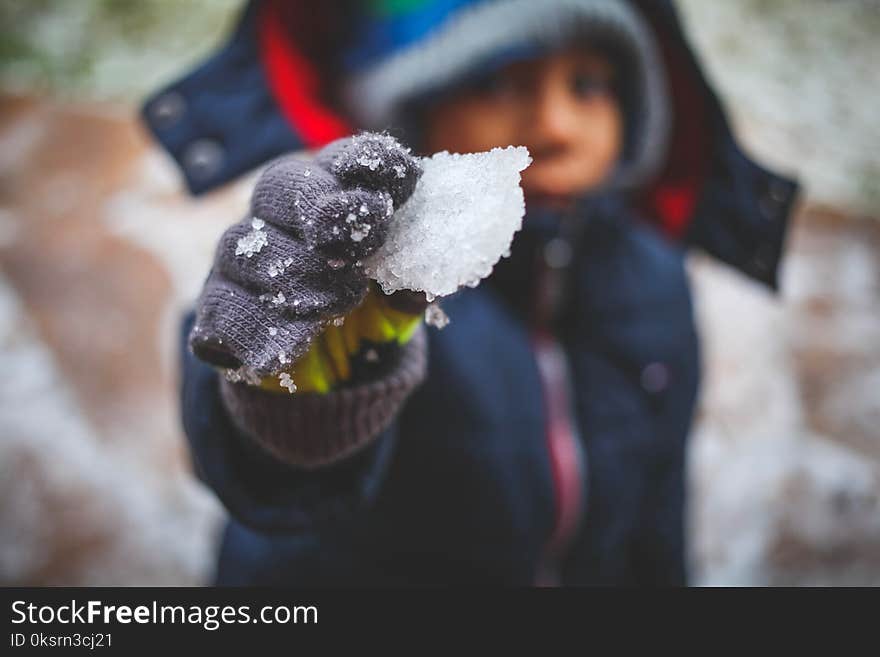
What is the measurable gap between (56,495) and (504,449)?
3.59 feet

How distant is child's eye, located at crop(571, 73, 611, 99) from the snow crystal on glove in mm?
559

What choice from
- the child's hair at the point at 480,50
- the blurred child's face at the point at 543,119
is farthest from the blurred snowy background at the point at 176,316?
the blurred child's face at the point at 543,119

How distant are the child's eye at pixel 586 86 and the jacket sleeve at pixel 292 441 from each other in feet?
1.77

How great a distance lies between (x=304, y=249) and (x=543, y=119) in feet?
1.78

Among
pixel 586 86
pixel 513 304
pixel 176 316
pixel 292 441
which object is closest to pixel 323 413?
pixel 292 441

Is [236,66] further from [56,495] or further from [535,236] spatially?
[56,495]

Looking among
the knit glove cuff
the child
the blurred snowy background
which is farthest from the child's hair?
the blurred snowy background

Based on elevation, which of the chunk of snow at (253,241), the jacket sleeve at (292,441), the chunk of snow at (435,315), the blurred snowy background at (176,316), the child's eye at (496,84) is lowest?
the blurred snowy background at (176,316)

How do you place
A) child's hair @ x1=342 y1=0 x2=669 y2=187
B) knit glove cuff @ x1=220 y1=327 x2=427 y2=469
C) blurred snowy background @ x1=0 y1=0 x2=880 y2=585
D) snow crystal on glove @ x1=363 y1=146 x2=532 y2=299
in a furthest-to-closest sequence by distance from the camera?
blurred snowy background @ x1=0 y1=0 x2=880 y2=585, child's hair @ x1=342 y1=0 x2=669 y2=187, knit glove cuff @ x1=220 y1=327 x2=427 y2=469, snow crystal on glove @ x1=363 y1=146 x2=532 y2=299

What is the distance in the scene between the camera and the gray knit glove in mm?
352

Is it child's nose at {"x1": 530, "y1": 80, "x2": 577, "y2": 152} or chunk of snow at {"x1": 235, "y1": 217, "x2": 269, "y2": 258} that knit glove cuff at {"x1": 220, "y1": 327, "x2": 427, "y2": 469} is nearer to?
chunk of snow at {"x1": 235, "y1": 217, "x2": 269, "y2": 258}

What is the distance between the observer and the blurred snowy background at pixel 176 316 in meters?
1.35

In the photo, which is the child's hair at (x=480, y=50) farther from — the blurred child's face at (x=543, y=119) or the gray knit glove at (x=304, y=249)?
the gray knit glove at (x=304, y=249)

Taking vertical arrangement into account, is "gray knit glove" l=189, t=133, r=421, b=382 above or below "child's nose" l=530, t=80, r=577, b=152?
above
